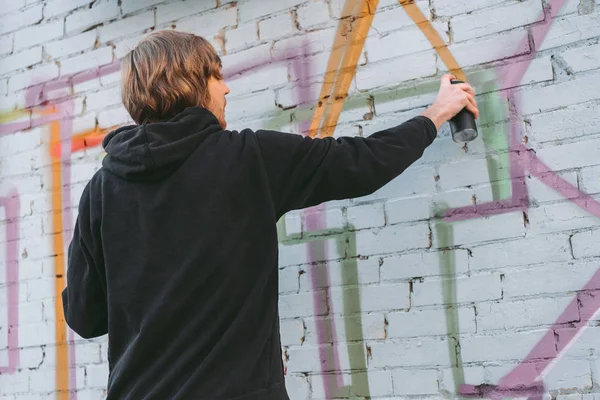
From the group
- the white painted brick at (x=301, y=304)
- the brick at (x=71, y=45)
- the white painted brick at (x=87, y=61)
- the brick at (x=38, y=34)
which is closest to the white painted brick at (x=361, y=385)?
the white painted brick at (x=301, y=304)

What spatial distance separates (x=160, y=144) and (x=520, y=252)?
3.53 feet

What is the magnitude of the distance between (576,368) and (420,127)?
2.67 ft

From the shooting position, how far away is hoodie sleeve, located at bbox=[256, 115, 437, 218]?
1579 millimetres

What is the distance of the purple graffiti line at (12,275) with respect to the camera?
2783 millimetres

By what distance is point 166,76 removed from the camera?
165cm

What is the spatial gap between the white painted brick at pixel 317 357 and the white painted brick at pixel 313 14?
3.46 feet

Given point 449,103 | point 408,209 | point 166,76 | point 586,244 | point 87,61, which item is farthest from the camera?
point 87,61

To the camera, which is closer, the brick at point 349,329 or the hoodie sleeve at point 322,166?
the hoodie sleeve at point 322,166

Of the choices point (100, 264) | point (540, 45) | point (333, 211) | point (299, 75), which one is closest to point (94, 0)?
point (299, 75)

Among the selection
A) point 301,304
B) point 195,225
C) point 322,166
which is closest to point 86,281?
point 195,225

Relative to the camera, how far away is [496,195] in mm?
2088

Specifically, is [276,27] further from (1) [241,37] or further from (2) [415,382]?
(2) [415,382]

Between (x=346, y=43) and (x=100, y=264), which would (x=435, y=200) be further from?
(x=100, y=264)

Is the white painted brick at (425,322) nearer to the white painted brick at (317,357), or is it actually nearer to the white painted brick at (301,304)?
the white painted brick at (317,357)
